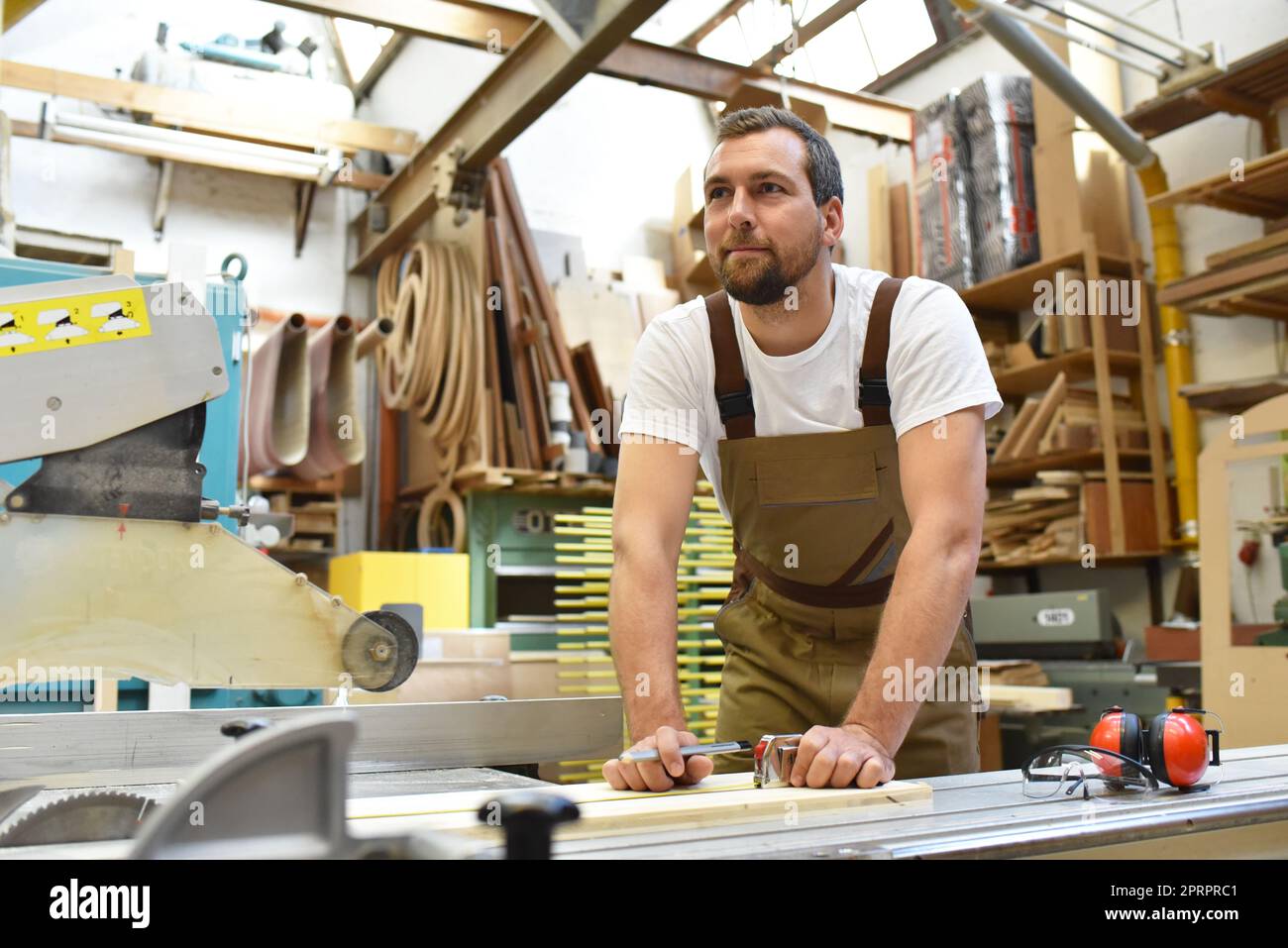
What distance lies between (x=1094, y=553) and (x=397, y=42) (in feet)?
16.4

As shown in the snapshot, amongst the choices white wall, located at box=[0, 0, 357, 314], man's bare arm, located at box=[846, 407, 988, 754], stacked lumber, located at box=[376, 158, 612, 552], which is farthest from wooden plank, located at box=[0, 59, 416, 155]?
man's bare arm, located at box=[846, 407, 988, 754]

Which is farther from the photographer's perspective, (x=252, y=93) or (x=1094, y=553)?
(x=252, y=93)

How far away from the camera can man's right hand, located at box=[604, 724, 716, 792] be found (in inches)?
49.6

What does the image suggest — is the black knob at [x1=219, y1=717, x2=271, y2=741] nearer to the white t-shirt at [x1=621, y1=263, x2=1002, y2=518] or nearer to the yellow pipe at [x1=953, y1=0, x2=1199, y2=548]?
the white t-shirt at [x1=621, y1=263, x2=1002, y2=518]

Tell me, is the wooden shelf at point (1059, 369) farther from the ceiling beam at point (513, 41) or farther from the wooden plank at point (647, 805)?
the wooden plank at point (647, 805)

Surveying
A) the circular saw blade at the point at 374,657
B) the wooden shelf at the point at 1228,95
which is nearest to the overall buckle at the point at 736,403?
the circular saw blade at the point at 374,657

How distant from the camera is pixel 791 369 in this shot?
1.83 meters

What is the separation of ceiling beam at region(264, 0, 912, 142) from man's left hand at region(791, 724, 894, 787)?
360cm

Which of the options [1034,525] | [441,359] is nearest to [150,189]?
[441,359]

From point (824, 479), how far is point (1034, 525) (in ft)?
10.9

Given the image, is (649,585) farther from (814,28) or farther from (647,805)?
(814,28)
